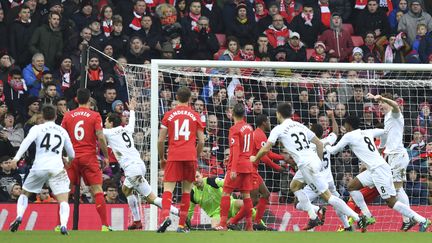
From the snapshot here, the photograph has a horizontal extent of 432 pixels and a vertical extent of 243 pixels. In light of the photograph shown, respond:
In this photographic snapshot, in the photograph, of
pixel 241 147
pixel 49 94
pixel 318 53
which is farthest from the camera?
pixel 318 53

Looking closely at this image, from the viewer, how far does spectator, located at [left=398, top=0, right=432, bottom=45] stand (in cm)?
2781

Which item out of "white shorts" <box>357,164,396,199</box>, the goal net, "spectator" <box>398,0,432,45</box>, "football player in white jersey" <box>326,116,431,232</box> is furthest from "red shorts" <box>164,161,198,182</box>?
"spectator" <box>398,0,432,45</box>

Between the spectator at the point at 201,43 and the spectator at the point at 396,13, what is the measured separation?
4.22 metres

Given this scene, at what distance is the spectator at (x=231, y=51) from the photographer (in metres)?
25.9

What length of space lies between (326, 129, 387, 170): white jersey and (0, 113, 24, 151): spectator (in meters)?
5.80

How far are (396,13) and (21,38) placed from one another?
326 inches

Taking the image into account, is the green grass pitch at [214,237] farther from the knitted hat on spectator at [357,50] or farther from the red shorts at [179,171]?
the knitted hat on spectator at [357,50]

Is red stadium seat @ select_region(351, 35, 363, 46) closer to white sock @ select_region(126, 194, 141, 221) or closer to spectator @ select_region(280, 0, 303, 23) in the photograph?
spectator @ select_region(280, 0, 303, 23)

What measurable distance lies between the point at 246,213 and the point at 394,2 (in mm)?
9841

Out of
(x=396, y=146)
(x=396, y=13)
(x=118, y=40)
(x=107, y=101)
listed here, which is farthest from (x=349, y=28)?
(x=396, y=146)

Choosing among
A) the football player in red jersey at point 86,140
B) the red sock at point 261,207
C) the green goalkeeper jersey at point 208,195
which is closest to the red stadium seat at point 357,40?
the red sock at point 261,207

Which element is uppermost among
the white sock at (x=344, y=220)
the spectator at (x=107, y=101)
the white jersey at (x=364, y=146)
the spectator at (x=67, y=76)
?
the spectator at (x=67, y=76)

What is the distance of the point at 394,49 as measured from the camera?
27484 mm

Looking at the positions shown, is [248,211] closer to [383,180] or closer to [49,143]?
[383,180]
